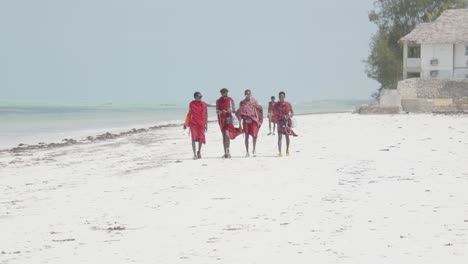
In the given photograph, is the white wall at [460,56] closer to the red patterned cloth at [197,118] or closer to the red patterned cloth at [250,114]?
the red patterned cloth at [250,114]

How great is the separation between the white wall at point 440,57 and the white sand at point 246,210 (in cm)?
3551

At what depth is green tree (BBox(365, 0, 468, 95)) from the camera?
197 ft

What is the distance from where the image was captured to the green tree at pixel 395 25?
197ft

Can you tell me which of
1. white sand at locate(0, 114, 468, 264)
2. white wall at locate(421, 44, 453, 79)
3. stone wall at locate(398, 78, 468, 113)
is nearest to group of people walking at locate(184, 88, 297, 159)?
white sand at locate(0, 114, 468, 264)

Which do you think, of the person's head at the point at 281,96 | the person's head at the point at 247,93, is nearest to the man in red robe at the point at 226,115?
the person's head at the point at 247,93

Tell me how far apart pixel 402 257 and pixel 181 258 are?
6.82 ft

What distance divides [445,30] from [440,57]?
2722 millimetres

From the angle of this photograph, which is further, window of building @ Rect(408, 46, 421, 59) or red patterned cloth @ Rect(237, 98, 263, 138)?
window of building @ Rect(408, 46, 421, 59)

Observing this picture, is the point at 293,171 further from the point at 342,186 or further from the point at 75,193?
the point at 75,193

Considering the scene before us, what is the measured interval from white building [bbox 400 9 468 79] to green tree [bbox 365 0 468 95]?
6410 mm

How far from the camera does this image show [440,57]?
2015 inches

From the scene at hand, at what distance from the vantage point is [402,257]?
674 cm

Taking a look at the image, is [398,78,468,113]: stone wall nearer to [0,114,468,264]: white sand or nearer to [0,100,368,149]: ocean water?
[0,100,368,149]: ocean water

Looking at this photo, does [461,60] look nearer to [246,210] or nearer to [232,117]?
[232,117]
